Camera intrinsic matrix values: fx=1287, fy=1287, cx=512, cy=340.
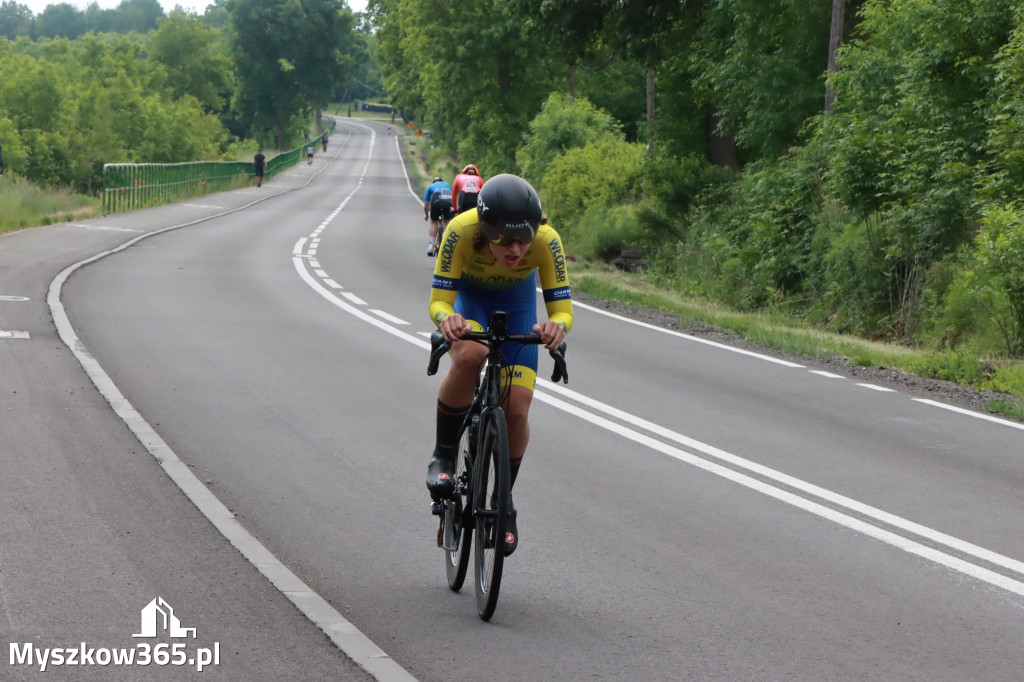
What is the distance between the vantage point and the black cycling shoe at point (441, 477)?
5.72m

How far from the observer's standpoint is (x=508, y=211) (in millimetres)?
Result: 5254

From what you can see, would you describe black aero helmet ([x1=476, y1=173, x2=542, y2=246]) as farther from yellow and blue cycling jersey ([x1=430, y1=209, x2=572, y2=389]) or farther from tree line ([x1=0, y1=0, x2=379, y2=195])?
tree line ([x1=0, y1=0, x2=379, y2=195])

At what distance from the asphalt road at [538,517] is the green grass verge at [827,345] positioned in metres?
1.05

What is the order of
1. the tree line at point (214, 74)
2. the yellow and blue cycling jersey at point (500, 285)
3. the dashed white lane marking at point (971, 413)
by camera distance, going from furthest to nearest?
1. the tree line at point (214, 74)
2. the dashed white lane marking at point (971, 413)
3. the yellow and blue cycling jersey at point (500, 285)

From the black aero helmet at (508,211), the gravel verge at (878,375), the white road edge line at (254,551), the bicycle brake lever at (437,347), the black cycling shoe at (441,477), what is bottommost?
the gravel verge at (878,375)

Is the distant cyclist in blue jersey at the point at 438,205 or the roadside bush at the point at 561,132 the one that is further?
the roadside bush at the point at 561,132

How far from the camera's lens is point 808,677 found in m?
4.79

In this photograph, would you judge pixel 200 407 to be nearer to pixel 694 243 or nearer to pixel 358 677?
pixel 358 677

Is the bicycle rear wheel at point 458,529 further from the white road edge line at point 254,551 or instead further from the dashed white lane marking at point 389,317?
the dashed white lane marking at point 389,317

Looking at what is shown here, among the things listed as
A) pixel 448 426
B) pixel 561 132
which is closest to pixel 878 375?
pixel 448 426

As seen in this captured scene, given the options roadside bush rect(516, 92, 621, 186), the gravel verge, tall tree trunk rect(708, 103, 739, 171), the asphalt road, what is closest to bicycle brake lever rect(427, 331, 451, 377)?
the asphalt road

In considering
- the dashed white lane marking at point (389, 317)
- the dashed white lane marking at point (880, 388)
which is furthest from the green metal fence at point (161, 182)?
the dashed white lane marking at point (880, 388)

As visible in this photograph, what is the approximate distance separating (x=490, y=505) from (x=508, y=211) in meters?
1.22

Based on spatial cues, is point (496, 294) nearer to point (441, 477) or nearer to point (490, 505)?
point (441, 477)
